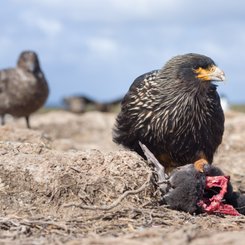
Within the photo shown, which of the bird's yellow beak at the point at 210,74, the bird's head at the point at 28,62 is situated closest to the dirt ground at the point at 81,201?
the bird's yellow beak at the point at 210,74

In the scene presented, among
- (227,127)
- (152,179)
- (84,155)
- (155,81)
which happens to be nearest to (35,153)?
(84,155)

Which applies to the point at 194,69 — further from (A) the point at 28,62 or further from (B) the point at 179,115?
(A) the point at 28,62

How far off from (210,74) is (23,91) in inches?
391

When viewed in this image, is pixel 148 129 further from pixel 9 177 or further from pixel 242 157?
pixel 242 157


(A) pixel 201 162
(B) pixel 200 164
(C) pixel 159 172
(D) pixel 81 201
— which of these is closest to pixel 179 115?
(A) pixel 201 162

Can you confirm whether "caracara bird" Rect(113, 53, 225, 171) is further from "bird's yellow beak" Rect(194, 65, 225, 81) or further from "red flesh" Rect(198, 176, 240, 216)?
"red flesh" Rect(198, 176, 240, 216)

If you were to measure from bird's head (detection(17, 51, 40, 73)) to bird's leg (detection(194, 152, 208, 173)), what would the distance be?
10257 millimetres

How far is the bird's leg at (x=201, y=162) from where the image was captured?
715cm

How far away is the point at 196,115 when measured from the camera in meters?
8.11

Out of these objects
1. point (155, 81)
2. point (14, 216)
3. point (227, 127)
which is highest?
point (155, 81)

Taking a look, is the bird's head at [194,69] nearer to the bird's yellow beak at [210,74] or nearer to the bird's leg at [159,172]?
the bird's yellow beak at [210,74]

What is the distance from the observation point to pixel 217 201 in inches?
277

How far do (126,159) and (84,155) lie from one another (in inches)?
14.6

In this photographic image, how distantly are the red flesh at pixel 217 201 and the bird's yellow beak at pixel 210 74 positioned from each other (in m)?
1.16
